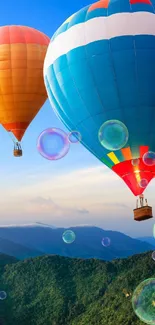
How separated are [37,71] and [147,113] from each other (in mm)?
7695

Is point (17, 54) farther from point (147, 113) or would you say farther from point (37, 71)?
point (147, 113)

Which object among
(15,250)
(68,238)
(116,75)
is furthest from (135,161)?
(15,250)

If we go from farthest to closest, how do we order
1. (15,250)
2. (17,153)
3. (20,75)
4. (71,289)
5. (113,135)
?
(15,250), (71,289), (17,153), (20,75), (113,135)

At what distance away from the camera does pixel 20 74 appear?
21.7m

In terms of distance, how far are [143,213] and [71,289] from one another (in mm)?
34544

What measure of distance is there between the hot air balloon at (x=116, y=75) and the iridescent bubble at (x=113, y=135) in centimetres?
16

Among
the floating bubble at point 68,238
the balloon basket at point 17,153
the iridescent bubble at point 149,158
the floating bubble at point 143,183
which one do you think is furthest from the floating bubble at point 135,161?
the balloon basket at point 17,153

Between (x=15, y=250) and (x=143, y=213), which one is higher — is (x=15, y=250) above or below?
below

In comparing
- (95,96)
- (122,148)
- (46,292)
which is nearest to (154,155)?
(122,148)

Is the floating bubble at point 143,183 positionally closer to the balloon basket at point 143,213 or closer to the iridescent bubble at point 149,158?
the iridescent bubble at point 149,158

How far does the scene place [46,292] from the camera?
48.3m

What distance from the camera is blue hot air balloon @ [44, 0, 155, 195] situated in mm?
15266

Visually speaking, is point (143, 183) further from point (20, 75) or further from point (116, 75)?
point (20, 75)

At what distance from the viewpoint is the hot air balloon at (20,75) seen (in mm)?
21609
